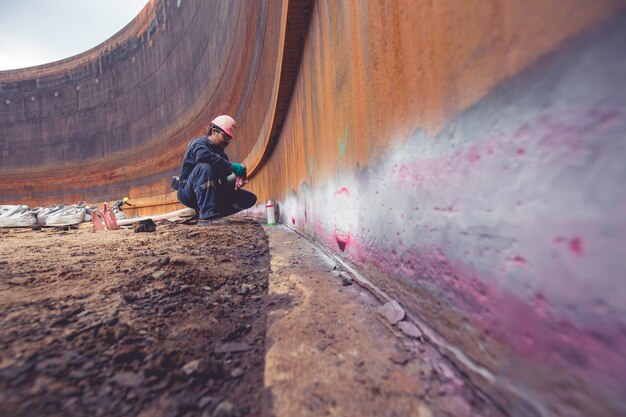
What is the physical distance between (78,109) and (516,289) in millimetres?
15531

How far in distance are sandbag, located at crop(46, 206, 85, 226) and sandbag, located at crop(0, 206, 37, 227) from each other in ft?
0.64

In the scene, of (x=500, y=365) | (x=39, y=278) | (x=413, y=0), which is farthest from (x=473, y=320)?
(x=39, y=278)

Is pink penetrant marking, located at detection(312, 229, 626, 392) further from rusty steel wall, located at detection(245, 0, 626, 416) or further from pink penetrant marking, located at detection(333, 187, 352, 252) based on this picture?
pink penetrant marking, located at detection(333, 187, 352, 252)

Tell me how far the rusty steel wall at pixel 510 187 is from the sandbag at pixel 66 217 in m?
5.72

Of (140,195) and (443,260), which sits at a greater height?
(140,195)

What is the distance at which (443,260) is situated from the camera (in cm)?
55

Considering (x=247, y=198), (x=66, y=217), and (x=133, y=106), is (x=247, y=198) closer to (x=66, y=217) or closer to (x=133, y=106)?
(x=66, y=217)

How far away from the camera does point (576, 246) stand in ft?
1.08

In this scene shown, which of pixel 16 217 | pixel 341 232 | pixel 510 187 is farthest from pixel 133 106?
pixel 510 187

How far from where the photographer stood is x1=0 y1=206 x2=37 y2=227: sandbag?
3.93 meters

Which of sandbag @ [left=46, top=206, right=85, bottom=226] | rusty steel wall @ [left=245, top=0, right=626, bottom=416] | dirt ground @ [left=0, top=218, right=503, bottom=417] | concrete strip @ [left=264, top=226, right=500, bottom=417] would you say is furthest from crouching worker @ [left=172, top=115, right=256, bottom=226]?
rusty steel wall @ [left=245, top=0, right=626, bottom=416]

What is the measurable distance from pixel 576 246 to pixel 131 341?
84cm

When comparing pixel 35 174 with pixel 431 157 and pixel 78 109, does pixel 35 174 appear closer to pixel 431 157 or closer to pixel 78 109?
pixel 78 109

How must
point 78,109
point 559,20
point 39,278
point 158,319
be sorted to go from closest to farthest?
point 559,20, point 158,319, point 39,278, point 78,109
